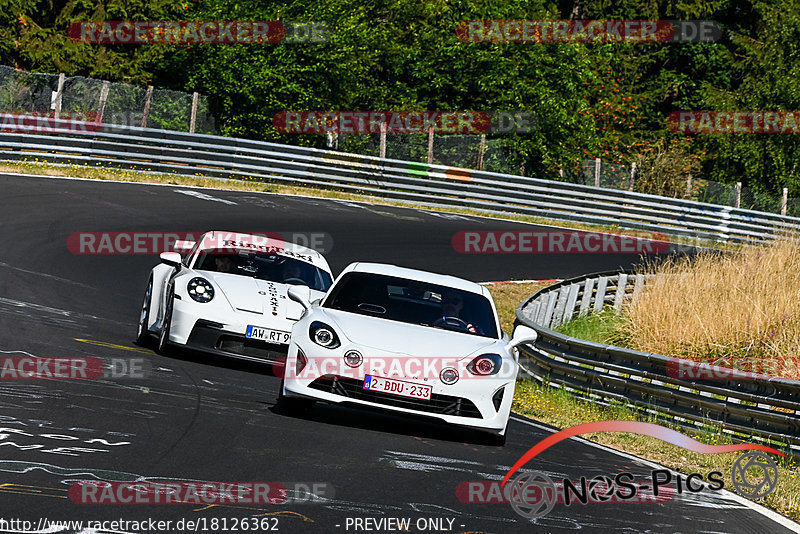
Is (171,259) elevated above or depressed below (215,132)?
below

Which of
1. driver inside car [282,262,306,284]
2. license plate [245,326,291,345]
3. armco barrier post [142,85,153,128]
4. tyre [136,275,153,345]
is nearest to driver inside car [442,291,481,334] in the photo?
license plate [245,326,291,345]

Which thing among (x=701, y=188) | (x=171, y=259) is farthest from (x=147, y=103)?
(x=171, y=259)

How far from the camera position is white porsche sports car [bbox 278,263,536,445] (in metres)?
9.10

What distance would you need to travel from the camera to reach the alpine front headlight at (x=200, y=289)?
11469 mm

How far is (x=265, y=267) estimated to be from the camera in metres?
12.9

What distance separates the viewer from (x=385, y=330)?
955cm

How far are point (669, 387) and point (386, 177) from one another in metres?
19.8

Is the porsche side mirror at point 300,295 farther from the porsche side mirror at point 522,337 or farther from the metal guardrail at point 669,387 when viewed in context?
the metal guardrail at point 669,387

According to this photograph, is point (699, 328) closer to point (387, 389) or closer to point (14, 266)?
point (387, 389)

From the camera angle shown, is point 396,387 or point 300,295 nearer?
point 396,387

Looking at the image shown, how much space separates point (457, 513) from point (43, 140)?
23297 mm

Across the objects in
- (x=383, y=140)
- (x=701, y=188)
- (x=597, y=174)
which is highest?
(x=383, y=140)

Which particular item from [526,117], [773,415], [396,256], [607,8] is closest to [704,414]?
[773,415]

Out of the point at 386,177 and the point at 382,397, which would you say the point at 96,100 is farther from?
the point at 382,397
